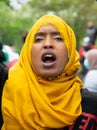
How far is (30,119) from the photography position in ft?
8.89

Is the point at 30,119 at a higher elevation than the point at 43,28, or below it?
below

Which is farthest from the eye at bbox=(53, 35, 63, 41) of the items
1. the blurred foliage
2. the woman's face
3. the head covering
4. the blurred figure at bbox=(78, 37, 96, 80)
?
the blurred foliage

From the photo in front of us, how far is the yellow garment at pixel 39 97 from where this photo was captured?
2715 mm

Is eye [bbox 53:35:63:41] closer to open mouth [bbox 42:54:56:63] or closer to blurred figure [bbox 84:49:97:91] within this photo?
open mouth [bbox 42:54:56:63]

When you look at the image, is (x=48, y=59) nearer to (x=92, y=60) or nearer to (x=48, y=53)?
(x=48, y=53)

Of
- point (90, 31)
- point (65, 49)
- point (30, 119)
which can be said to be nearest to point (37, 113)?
point (30, 119)

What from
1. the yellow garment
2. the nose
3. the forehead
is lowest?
the yellow garment

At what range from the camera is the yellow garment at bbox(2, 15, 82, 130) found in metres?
2.71

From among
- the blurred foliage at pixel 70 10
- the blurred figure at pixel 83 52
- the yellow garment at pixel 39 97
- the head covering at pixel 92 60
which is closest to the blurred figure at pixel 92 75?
the head covering at pixel 92 60

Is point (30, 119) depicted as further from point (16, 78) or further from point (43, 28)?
point (43, 28)

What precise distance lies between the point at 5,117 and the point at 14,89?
18 centimetres

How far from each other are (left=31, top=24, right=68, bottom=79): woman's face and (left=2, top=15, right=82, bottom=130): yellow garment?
0.09 feet

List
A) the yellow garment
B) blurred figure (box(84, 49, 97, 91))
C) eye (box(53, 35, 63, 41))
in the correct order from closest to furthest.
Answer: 1. the yellow garment
2. eye (box(53, 35, 63, 41))
3. blurred figure (box(84, 49, 97, 91))

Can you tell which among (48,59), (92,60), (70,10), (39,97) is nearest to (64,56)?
(48,59)
